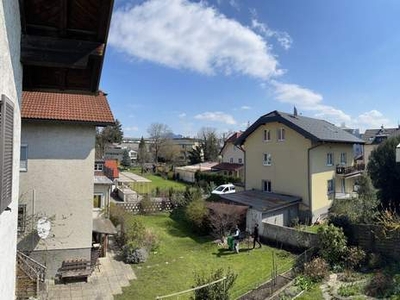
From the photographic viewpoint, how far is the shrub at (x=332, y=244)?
1515 centimetres

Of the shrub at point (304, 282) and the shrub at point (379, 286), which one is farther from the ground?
the shrub at point (379, 286)

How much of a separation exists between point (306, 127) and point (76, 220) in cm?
1913

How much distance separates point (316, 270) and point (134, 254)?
935 cm

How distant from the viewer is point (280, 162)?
27.5 meters

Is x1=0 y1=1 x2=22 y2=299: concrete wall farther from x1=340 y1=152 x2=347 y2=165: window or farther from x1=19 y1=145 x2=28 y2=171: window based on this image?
x1=340 y1=152 x2=347 y2=165: window

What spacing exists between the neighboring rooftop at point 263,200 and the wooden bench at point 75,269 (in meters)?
11.7

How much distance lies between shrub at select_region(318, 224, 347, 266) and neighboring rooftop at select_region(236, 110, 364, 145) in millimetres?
10259

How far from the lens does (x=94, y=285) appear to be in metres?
14.2

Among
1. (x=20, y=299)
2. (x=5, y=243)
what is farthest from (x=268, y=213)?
(x=5, y=243)

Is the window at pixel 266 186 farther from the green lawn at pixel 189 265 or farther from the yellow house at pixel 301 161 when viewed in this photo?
the green lawn at pixel 189 265

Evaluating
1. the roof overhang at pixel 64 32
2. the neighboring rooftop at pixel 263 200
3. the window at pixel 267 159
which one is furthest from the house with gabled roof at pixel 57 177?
the window at pixel 267 159

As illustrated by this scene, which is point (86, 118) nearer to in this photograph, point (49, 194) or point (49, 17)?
point (49, 194)

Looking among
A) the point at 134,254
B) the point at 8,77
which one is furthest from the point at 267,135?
the point at 8,77

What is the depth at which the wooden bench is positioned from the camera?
14468 mm
